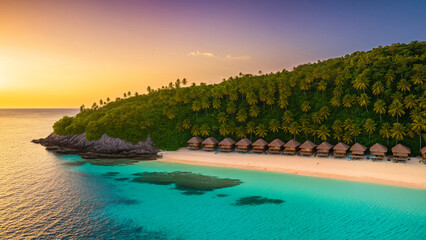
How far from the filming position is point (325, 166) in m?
42.4

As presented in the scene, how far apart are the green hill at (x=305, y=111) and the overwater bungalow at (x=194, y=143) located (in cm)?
296

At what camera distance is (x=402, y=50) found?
80.4 meters

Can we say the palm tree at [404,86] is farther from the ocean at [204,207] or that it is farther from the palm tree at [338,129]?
the ocean at [204,207]

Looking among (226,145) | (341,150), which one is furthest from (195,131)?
(341,150)

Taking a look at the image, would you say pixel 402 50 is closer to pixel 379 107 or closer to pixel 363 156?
pixel 379 107

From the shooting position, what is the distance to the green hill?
51.9 metres

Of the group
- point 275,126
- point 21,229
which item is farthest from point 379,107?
point 21,229

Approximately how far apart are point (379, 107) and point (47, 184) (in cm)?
6181

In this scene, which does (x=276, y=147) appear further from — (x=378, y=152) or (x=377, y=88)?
(x=377, y=88)

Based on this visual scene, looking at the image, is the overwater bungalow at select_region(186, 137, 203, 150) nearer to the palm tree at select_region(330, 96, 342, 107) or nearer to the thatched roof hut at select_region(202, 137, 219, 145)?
the thatched roof hut at select_region(202, 137, 219, 145)

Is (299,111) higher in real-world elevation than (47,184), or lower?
higher

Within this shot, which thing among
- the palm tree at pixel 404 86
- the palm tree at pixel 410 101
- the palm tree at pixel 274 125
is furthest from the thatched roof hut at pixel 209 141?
the palm tree at pixel 404 86

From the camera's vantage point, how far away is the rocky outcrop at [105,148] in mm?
59375

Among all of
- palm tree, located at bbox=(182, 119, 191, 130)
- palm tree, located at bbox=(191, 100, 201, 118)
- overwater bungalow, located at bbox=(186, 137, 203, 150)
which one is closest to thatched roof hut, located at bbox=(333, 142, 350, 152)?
overwater bungalow, located at bbox=(186, 137, 203, 150)
